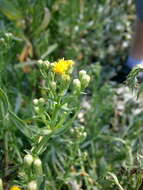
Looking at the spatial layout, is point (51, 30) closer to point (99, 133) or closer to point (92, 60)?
point (92, 60)

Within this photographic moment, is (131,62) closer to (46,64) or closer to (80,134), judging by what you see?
(80,134)

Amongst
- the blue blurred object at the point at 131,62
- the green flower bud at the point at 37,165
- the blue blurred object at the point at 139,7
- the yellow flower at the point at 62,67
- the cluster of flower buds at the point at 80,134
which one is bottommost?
the green flower bud at the point at 37,165

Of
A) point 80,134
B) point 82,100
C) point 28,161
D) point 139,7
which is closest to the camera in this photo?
point 28,161

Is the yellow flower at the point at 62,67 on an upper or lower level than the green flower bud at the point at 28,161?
upper

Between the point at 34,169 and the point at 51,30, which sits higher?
the point at 51,30

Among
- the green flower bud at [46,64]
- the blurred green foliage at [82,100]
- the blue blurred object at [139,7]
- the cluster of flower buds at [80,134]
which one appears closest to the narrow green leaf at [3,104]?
the blurred green foliage at [82,100]

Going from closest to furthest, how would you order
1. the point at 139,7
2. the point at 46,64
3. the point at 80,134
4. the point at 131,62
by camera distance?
the point at 46,64
the point at 80,134
the point at 139,7
the point at 131,62

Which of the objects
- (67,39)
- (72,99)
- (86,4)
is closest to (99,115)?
(67,39)

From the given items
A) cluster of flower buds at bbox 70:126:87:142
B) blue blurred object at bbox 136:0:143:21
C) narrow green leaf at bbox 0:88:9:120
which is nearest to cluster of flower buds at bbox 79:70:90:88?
narrow green leaf at bbox 0:88:9:120

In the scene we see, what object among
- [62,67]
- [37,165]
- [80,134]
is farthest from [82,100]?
[37,165]

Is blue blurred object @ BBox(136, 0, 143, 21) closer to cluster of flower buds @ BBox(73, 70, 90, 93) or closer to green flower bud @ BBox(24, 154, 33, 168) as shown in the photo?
cluster of flower buds @ BBox(73, 70, 90, 93)

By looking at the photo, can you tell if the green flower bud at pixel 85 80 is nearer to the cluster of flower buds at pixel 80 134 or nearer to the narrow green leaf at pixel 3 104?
the narrow green leaf at pixel 3 104
